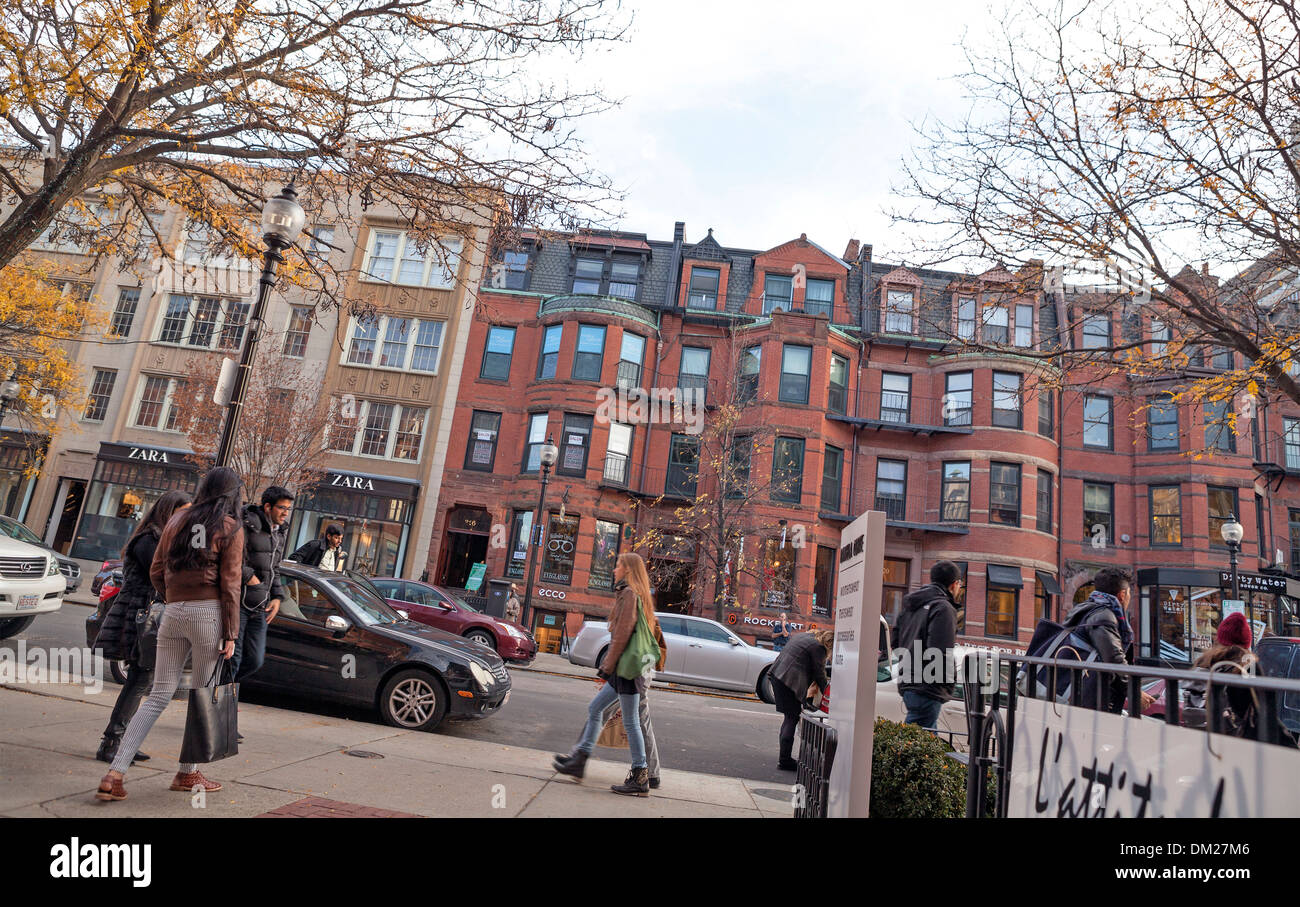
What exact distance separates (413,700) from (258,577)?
2672mm

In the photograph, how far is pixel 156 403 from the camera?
27.5m

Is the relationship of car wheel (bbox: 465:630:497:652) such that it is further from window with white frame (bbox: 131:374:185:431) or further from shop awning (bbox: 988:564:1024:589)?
window with white frame (bbox: 131:374:185:431)

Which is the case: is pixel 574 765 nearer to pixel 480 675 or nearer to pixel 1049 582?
pixel 480 675

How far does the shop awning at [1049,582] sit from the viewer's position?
2511 cm

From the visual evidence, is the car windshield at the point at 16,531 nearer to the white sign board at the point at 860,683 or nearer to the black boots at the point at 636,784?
the black boots at the point at 636,784

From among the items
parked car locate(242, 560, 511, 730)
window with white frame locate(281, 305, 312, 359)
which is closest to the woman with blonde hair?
parked car locate(242, 560, 511, 730)

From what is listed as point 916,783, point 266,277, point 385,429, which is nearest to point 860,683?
point 916,783

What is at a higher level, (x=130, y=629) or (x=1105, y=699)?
(x=1105, y=699)

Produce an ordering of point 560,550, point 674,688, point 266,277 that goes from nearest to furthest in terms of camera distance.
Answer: point 266,277
point 674,688
point 560,550

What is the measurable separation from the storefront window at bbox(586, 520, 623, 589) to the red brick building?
0.25ft

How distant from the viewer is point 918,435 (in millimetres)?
26812

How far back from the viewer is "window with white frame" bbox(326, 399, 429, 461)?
26.0 meters

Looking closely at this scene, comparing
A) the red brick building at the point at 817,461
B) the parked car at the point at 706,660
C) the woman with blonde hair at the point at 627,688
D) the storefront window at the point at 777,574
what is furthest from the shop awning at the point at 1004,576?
the woman with blonde hair at the point at 627,688
